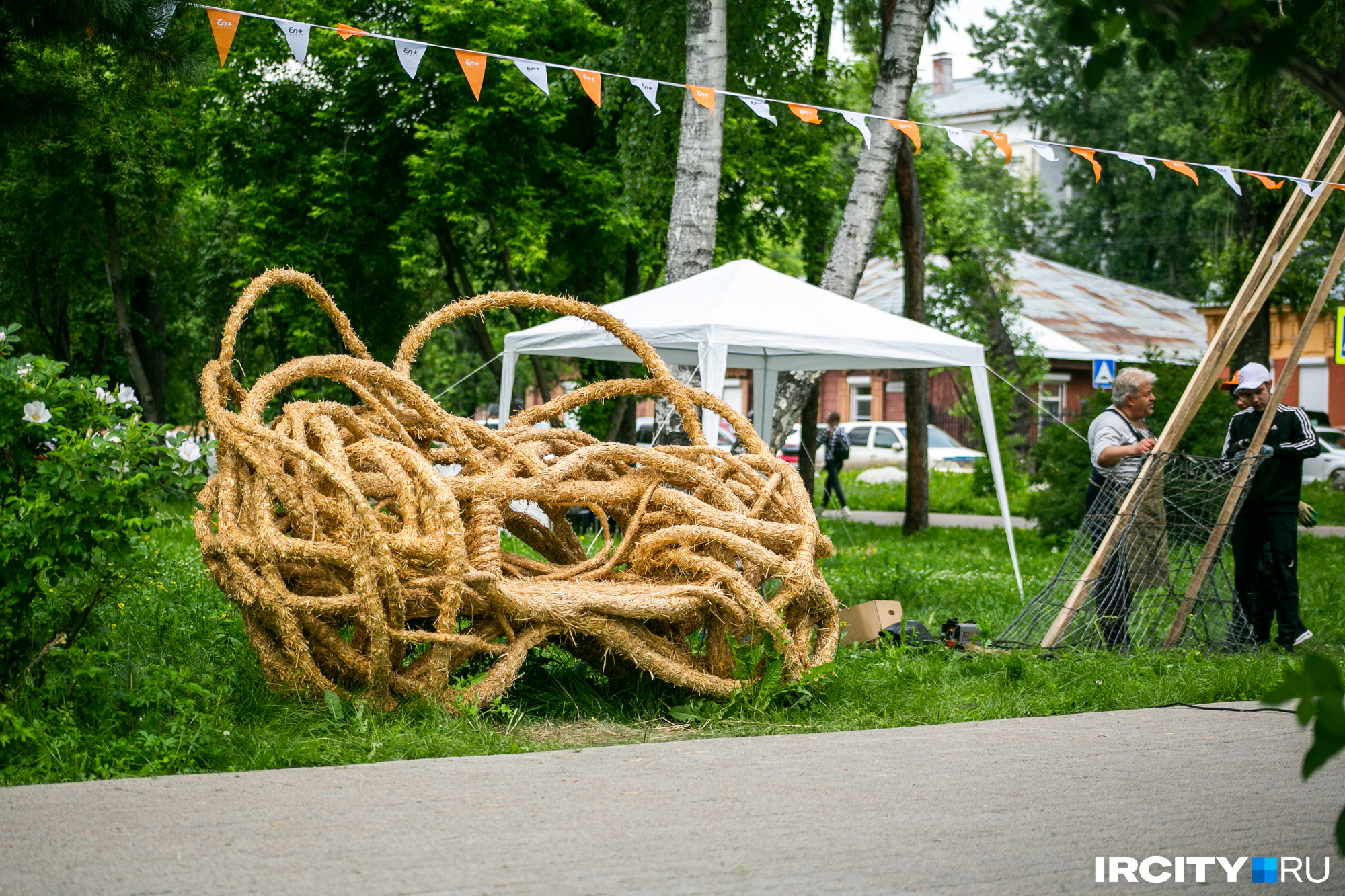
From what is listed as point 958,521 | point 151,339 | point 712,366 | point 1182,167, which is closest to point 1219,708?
point 712,366

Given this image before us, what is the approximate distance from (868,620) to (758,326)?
7.72ft

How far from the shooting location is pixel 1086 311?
1454 inches

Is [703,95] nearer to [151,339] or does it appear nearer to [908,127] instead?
[908,127]

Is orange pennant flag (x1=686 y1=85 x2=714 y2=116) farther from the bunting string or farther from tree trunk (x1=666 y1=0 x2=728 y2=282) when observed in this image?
tree trunk (x1=666 y1=0 x2=728 y2=282)

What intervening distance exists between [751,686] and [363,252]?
16.8 metres

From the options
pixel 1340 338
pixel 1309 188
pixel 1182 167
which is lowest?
pixel 1340 338

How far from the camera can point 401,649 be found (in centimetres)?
493

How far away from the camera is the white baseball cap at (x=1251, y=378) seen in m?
7.68

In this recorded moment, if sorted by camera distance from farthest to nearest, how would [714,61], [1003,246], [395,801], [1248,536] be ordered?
[1003,246], [714,61], [1248,536], [395,801]

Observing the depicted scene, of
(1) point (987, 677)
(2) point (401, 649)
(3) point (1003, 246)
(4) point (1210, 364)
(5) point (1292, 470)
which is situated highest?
(3) point (1003, 246)

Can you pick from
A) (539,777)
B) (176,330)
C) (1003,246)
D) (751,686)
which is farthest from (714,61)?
(176,330)

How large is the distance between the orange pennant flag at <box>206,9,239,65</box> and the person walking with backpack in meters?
13.1

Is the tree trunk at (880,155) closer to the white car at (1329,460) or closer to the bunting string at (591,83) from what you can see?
the bunting string at (591,83)

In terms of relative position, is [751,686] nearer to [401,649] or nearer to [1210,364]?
[401,649]
